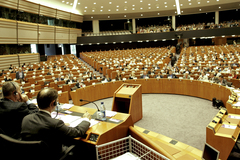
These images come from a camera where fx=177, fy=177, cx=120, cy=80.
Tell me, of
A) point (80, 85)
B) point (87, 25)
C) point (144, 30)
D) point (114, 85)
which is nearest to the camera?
point (80, 85)

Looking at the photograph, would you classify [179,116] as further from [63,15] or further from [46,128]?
[63,15]

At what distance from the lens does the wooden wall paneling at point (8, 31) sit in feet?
43.8

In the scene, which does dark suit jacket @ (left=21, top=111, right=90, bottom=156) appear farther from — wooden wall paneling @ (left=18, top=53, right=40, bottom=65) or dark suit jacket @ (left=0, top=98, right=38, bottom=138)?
wooden wall paneling @ (left=18, top=53, right=40, bottom=65)

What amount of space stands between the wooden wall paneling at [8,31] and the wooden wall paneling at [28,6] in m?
1.64

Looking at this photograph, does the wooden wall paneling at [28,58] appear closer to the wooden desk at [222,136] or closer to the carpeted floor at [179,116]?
the carpeted floor at [179,116]

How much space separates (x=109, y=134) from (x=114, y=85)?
598 cm

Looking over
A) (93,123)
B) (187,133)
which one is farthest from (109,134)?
(187,133)

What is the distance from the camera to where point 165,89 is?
330 inches

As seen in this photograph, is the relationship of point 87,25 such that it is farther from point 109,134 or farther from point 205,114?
point 109,134

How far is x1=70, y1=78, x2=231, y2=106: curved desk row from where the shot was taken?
22.4 feet

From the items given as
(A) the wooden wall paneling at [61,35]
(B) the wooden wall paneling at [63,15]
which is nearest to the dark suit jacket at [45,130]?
(A) the wooden wall paneling at [61,35]

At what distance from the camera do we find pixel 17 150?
1428mm

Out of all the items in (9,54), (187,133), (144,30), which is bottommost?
(187,133)

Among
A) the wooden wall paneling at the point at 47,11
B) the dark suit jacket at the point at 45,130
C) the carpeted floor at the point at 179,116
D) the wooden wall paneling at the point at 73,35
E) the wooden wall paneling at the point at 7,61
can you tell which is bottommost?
the carpeted floor at the point at 179,116
